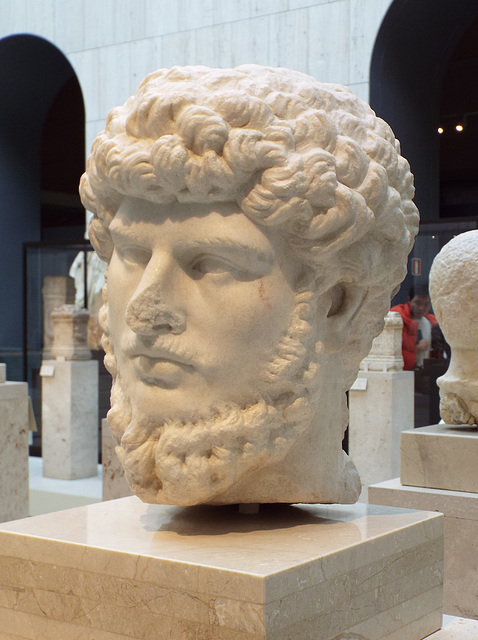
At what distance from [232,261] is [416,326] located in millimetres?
5041

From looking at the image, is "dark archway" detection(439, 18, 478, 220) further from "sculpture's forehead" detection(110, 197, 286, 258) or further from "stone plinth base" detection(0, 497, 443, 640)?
"sculpture's forehead" detection(110, 197, 286, 258)

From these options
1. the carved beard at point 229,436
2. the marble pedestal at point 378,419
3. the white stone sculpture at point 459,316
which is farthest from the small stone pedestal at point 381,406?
the carved beard at point 229,436

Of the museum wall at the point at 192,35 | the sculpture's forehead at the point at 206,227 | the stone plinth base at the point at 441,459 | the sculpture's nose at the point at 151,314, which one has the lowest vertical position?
the stone plinth base at the point at 441,459

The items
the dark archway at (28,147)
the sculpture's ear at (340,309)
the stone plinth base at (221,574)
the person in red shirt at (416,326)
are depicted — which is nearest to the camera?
the stone plinth base at (221,574)

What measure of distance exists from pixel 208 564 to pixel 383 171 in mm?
1220

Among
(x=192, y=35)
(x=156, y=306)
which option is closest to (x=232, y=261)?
(x=156, y=306)

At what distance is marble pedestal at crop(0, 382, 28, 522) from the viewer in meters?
6.45

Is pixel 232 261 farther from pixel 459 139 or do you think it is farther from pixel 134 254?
pixel 459 139

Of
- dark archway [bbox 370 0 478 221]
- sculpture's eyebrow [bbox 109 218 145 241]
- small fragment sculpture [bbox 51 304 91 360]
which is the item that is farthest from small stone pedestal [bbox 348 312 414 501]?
sculpture's eyebrow [bbox 109 218 145 241]

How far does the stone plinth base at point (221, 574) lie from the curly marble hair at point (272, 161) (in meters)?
0.74

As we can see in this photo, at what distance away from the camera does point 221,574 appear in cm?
213

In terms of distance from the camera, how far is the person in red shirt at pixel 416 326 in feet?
23.4

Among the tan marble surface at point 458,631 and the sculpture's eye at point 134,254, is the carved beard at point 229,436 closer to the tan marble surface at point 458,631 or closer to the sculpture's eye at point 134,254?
the sculpture's eye at point 134,254

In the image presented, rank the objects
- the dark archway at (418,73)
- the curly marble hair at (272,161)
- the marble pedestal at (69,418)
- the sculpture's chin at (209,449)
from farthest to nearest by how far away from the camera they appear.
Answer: the marble pedestal at (69,418) < the dark archway at (418,73) < the sculpture's chin at (209,449) < the curly marble hair at (272,161)
